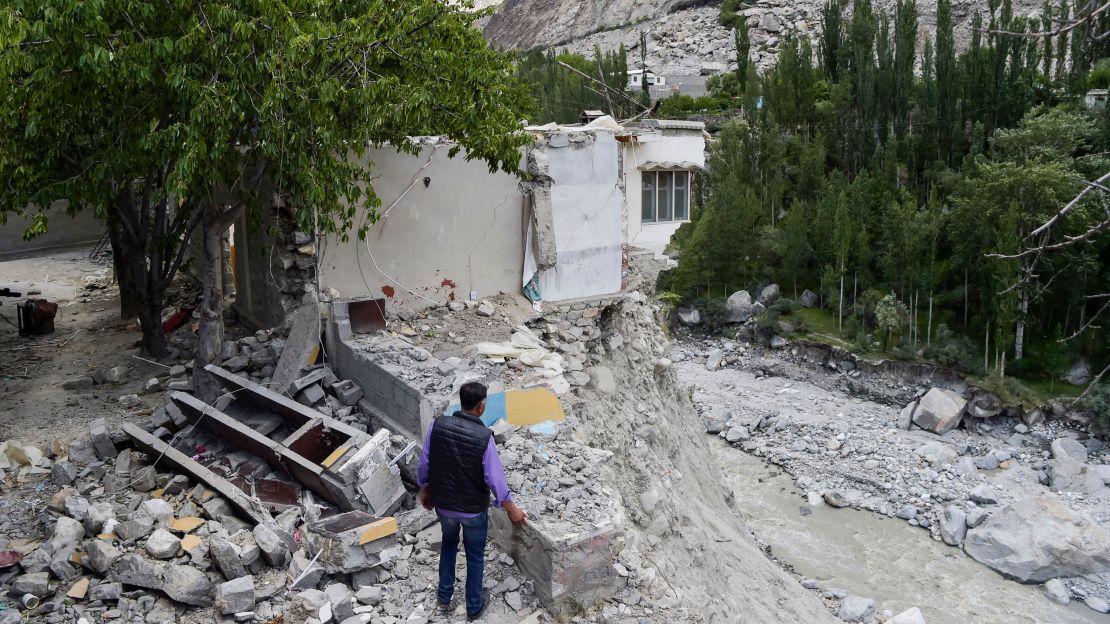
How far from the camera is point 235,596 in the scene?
4.59m

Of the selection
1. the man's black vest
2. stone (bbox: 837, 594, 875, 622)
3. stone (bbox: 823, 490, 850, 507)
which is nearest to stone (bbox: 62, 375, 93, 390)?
the man's black vest

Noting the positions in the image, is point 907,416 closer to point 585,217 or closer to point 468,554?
point 585,217

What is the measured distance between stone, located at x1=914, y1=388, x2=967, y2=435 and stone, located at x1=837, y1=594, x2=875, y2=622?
346 inches

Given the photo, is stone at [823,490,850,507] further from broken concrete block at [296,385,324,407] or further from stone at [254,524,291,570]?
stone at [254,524,291,570]

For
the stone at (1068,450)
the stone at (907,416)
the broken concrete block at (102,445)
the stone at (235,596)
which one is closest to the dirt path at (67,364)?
the broken concrete block at (102,445)

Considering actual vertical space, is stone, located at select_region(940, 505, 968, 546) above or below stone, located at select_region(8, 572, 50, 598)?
below

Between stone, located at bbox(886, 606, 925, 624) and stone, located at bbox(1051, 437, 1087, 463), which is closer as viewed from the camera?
stone, located at bbox(886, 606, 925, 624)

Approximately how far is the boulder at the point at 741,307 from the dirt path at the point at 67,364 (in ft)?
61.2

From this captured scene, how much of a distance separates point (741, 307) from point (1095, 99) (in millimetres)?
13197

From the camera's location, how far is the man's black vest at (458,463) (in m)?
4.33

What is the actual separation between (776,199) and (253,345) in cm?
2415

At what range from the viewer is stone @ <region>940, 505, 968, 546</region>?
14328mm

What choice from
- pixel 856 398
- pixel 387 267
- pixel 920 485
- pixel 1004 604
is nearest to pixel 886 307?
pixel 856 398

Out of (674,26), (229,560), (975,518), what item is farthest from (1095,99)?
(674,26)
